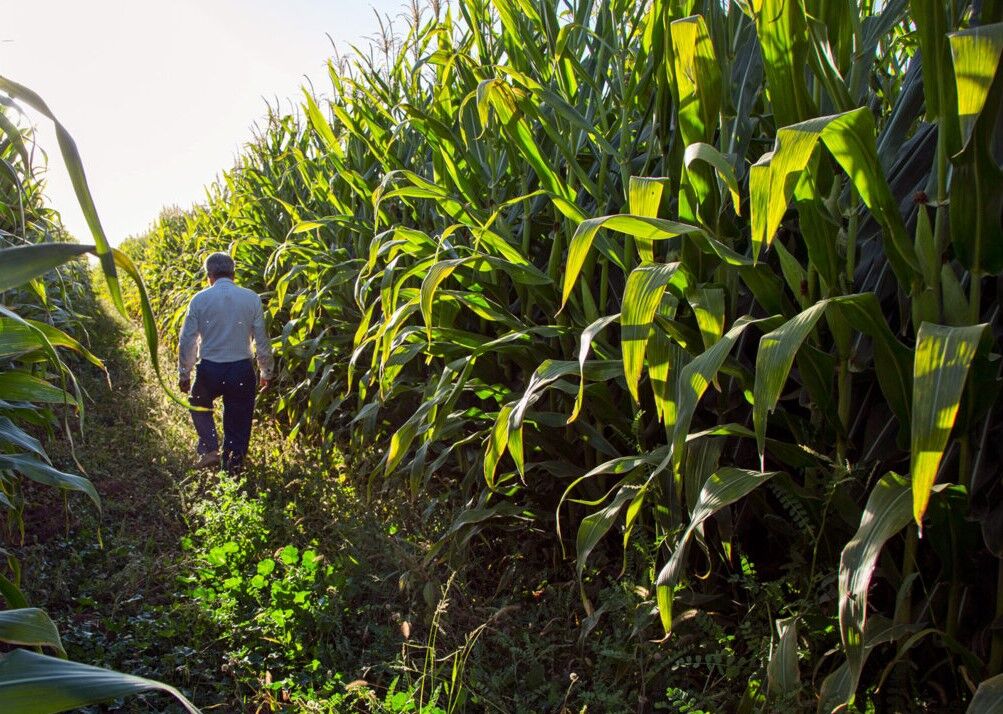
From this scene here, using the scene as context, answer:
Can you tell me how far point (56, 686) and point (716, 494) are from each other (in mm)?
1013

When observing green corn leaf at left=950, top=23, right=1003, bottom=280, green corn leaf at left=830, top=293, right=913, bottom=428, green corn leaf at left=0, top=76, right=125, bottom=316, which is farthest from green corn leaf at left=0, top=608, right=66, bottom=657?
green corn leaf at left=950, top=23, right=1003, bottom=280

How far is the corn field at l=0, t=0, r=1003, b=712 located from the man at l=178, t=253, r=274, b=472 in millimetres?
2238

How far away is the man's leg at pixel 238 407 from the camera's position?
4.76 metres

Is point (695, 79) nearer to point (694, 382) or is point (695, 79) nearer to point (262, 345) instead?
point (694, 382)

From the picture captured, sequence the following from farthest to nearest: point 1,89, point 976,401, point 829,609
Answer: point 829,609
point 976,401
point 1,89

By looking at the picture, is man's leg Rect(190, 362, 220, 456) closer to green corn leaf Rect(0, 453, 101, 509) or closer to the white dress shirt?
the white dress shirt

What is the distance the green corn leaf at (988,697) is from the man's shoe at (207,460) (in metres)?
3.99

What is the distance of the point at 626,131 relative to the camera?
208 cm

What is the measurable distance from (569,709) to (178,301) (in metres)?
6.21

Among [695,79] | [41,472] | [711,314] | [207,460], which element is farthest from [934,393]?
[207,460]

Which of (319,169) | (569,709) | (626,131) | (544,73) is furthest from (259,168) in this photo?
(569,709)

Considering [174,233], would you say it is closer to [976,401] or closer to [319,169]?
[319,169]

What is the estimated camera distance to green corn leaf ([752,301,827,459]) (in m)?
1.22

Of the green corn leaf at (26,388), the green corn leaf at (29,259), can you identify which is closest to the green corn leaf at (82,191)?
the green corn leaf at (29,259)
